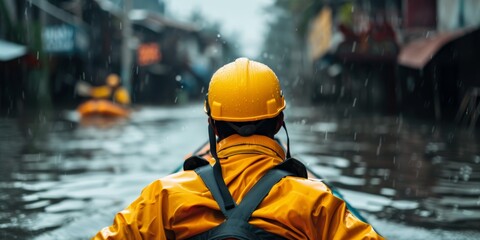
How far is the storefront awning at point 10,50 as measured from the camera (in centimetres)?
2506

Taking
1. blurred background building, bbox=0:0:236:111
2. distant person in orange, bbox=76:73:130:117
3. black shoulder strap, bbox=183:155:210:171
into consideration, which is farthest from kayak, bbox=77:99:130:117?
black shoulder strap, bbox=183:155:210:171

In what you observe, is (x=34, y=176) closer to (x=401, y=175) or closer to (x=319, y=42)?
(x=401, y=175)

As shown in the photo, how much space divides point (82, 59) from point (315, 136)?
22974 mm

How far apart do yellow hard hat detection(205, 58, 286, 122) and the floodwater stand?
3134mm

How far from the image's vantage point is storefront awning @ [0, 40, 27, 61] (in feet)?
82.2

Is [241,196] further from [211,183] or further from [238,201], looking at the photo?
[211,183]

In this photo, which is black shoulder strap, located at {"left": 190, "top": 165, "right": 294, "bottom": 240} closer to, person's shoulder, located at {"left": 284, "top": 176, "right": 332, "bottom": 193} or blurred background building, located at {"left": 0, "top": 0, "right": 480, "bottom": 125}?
person's shoulder, located at {"left": 284, "top": 176, "right": 332, "bottom": 193}

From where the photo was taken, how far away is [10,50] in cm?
2609

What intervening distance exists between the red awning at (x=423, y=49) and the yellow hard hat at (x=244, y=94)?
49.9 ft

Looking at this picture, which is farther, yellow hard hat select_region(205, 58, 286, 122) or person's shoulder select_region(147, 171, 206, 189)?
yellow hard hat select_region(205, 58, 286, 122)

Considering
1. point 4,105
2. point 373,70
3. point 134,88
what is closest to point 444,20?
point 373,70

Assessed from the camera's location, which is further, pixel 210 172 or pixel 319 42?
pixel 319 42

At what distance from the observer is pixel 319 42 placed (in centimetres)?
4766

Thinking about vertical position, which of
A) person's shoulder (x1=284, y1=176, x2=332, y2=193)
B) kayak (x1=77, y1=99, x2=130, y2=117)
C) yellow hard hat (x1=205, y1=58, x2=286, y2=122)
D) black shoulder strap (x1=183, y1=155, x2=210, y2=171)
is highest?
yellow hard hat (x1=205, y1=58, x2=286, y2=122)
